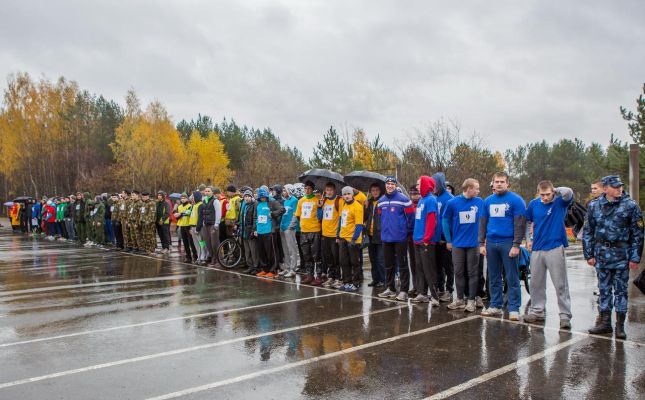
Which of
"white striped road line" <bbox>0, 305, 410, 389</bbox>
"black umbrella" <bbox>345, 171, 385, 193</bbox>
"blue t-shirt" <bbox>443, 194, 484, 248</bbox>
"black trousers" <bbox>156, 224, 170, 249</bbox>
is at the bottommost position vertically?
"white striped road line" <bbox>0, 305, 410, 389</bbox>

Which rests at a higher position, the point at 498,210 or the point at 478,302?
the point at 498,210

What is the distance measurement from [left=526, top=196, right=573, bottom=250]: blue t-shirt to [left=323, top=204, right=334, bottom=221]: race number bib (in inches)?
156

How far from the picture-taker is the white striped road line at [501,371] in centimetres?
458

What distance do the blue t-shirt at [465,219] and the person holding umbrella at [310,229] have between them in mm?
3300

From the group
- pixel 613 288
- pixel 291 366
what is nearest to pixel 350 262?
pixel 613 288

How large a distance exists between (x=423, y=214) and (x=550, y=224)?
6.26ft

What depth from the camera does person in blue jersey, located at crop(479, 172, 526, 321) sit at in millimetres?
7359

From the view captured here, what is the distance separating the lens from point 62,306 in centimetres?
854

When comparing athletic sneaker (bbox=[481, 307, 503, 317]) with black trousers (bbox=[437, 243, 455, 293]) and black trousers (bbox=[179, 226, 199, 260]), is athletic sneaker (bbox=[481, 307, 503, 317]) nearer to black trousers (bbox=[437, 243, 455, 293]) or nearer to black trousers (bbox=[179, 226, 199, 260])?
black trousers (bbox=[437, 243, 455, 293])

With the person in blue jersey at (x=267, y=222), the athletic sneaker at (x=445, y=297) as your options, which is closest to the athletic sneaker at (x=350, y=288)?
the athletic sneaker at (x=445, y=297)

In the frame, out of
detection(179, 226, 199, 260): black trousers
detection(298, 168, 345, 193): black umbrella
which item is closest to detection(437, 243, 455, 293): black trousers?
detection(298, 168, 345, 193): black umbrella

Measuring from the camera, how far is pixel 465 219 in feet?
25.8

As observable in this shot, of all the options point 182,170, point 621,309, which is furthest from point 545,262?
point 182,170

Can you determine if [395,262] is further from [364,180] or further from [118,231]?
[118,231]
